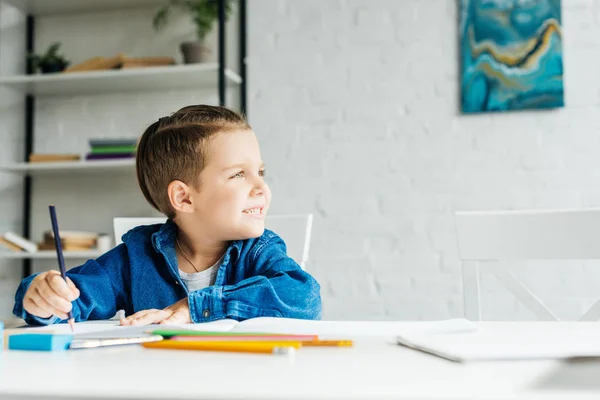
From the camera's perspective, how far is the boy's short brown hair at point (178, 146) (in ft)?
3.92

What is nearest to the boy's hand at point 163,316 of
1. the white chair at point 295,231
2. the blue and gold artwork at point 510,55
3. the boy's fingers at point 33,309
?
the boy's fingers at point 33,309

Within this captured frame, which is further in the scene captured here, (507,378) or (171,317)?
(171,317)

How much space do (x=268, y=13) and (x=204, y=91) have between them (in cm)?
44

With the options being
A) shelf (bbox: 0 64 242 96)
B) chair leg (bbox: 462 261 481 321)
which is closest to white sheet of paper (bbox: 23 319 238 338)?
chair leg (bbox: 462 261 481 321)

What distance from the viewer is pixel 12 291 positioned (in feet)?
9.87

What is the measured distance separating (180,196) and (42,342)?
648 millimetres

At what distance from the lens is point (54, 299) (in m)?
0.79

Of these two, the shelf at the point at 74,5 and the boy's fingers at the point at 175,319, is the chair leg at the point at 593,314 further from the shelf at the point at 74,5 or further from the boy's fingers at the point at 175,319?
the shelf at the point at 74,5

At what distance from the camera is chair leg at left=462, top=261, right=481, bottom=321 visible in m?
1.20

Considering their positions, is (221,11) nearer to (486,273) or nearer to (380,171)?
(380,171)

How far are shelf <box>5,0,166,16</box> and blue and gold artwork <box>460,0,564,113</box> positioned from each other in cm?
132

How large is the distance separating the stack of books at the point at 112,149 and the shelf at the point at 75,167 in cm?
4

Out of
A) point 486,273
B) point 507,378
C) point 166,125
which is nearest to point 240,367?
point 507,378

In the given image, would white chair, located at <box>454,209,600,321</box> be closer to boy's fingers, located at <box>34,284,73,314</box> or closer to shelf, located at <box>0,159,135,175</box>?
boy's fingers, located at <box>34,284,73,314</box>
